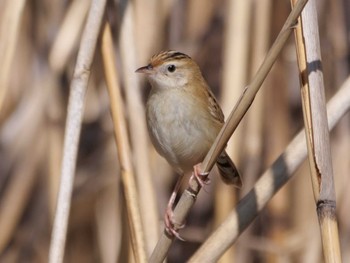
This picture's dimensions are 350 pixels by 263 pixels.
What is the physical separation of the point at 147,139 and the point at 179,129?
353mm

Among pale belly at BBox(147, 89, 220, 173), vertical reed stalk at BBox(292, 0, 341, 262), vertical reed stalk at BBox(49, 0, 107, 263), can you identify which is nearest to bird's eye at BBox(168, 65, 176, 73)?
pale belly at BBox(147, 89, 220, 173)

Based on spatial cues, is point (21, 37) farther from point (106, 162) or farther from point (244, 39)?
point (244, 39)

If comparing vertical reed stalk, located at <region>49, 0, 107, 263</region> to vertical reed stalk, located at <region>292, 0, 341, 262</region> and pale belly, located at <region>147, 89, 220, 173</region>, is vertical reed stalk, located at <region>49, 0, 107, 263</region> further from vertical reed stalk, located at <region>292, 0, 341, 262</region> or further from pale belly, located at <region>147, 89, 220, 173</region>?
vertical reed stalk, located at <region>292, 0, 341, 262</region>

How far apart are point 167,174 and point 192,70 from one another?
2.92 feet

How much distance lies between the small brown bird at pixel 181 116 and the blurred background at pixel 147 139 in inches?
8.3

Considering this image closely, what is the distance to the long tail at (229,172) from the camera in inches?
100

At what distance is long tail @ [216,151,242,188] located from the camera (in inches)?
100

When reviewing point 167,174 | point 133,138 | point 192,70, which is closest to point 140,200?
point 133,138

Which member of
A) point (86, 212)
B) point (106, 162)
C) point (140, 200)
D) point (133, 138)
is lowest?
point (86, 212)

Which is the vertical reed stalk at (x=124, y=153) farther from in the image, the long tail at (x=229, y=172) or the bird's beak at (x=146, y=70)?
the long tail at (x=229, y=172)

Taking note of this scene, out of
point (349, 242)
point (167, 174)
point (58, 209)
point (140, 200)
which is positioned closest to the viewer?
point (58, 209)

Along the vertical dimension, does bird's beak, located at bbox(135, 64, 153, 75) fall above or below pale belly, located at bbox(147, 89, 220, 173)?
above

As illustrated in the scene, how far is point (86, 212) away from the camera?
11.5 ft

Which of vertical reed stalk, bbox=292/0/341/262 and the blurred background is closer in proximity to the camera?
vertical reed stalk, bbox=292/0/341/262
